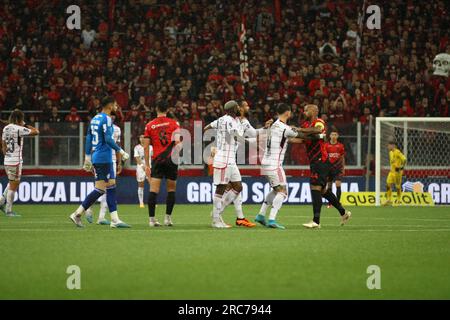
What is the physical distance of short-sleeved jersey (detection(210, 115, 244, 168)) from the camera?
16.3m

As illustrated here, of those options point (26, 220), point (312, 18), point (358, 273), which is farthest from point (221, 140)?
point (312, 18)

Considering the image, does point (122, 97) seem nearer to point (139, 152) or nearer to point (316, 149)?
point (139, 152)

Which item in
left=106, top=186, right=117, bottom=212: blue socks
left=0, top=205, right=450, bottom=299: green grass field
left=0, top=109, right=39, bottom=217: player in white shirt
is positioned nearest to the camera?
left=0, top=205, right=450, bottom=299: green grass field

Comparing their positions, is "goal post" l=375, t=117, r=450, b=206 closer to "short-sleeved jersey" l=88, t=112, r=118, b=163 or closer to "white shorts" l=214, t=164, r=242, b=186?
"white shorts" l=214, t=164, r=242, b=186

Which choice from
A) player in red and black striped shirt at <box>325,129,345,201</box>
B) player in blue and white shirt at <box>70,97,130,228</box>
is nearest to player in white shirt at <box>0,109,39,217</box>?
Result: player in blue and white shirt at <box>70,97,130,228</box>

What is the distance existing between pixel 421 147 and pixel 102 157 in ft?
47.0

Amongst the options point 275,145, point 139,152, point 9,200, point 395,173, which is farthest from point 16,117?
point 395,173

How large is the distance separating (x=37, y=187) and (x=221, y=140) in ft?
42.3

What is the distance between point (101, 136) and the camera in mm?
16000

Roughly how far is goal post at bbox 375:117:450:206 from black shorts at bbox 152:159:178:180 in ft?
39.1

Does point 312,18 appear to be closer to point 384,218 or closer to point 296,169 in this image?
point 296,169

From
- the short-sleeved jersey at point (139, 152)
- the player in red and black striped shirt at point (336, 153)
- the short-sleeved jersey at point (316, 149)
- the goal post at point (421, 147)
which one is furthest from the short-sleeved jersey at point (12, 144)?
the goal post at point (421, 147)

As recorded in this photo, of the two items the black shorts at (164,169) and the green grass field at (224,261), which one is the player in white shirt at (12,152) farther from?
the black shorts at (164,169)

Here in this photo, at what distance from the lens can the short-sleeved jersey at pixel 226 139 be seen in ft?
53.5
